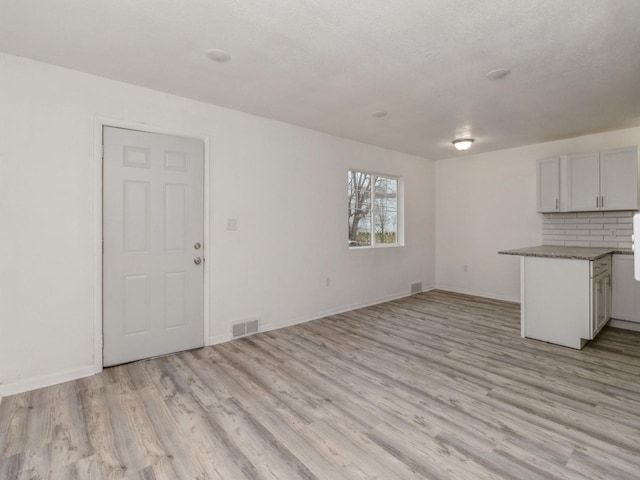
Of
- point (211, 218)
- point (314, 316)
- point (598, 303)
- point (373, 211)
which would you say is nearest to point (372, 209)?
point (373, 211)

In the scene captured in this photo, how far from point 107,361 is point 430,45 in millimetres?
3728

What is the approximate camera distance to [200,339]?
3404mm

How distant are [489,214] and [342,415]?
4838 millimetres

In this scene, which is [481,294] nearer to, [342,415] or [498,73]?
[498,73]

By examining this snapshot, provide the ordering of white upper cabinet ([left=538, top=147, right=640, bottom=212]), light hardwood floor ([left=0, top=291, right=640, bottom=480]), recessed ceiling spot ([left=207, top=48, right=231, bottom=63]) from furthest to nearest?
white upper cabinet ([left=538, top=147, right=640, bottom=212]), recessed ceiling spot ([left=207, top=48, right=231, bottom=63]), light hardwood floor ([left=0, top=291, right=640, bottom=480])

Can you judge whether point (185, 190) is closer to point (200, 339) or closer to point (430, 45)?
point (200, 339)

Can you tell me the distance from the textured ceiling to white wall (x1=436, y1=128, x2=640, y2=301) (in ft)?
5.26

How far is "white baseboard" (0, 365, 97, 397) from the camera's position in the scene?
245 cm

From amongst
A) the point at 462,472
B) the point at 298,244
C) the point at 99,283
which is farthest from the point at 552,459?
the point at 99,283

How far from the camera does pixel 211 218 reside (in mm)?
3455

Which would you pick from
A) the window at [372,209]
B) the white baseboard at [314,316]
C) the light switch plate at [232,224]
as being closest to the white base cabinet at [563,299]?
the white baseboard at [314,316]

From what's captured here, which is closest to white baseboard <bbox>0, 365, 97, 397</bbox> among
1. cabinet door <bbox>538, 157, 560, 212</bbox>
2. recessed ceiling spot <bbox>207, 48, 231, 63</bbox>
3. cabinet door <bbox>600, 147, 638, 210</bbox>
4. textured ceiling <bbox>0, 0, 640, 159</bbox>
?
textured ceiling <bbox>0, 0, 640, 159</bbox>

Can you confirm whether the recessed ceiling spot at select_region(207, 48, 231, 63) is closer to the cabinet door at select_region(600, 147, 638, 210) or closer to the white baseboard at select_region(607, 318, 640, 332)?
the cabinet door at select_region(600, 147, 638, 210)

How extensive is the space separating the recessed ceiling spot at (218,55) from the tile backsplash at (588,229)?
508cm
